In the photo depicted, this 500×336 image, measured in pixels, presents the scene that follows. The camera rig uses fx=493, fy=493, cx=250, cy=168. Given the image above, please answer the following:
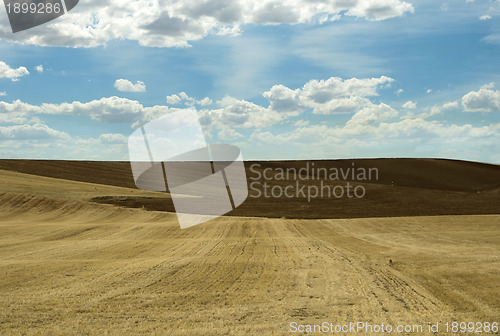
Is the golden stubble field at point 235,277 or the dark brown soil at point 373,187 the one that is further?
the dark brown soil at point 373,187

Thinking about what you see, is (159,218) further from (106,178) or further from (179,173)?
(179,173)

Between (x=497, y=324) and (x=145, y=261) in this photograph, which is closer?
(x=497, y=324)

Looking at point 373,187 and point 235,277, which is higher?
point 235,277

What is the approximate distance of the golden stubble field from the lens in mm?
11133

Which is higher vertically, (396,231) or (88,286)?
(88,286)

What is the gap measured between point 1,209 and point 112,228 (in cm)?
1292

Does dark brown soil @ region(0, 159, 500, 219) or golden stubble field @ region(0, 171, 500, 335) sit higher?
golden stubble field @ region(0, 171, 500, 335)

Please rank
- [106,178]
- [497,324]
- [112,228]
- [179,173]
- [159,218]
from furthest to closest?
1. [179,173]
2. [106,178]
3. [159,218]
4. [112,228]
5. [497,324]

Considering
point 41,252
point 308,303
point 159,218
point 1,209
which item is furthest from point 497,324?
point 1,209

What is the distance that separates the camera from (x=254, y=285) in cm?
1482

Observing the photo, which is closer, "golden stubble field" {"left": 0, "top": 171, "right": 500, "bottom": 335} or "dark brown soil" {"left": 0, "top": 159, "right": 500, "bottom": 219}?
"golden stubble field" {"left": 0, "top": 171, "right": 500, "bottom": 335}

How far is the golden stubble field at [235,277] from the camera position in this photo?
1113cm

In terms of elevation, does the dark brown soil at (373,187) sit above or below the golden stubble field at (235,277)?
below

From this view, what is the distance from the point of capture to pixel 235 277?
52.7 ft
